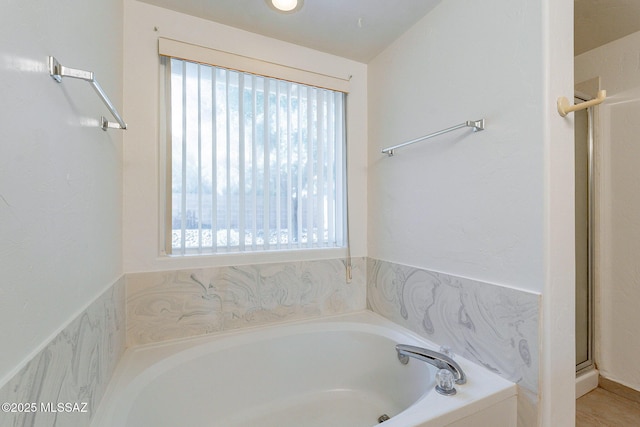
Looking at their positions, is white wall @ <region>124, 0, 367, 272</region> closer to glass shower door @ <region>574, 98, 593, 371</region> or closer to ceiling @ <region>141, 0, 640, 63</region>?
ceiling @ <region>141, 0, 640, 63</region>

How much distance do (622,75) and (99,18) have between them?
2.72 metres

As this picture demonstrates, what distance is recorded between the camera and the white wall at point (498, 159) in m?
0.94

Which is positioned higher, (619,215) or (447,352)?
(619,215)

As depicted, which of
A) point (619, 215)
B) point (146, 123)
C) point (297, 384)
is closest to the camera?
point (146, 123)

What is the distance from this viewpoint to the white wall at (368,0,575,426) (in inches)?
37.0

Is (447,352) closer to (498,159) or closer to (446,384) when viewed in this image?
(446,384)

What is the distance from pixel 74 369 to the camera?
0.70 m

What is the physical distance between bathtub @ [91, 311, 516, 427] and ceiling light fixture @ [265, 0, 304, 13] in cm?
163

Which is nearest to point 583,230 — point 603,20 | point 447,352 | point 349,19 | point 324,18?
point 603,20

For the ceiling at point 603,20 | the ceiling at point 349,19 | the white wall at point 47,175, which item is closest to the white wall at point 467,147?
the ceiling at point 349,19

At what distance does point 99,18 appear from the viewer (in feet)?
3.13

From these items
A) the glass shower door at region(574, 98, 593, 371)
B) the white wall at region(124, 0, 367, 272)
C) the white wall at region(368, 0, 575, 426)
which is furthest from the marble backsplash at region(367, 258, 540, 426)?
the glass shower door at region(574, 98, 593, 371)

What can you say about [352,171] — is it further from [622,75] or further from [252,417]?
[622,75]

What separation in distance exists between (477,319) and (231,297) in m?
1.17
